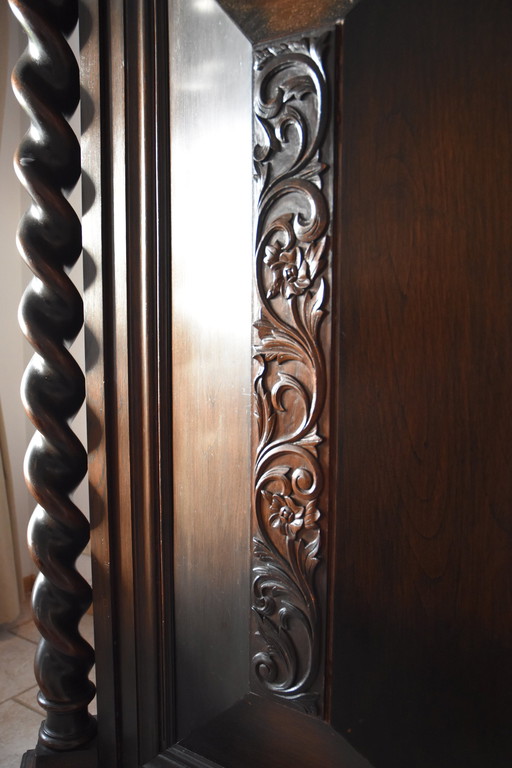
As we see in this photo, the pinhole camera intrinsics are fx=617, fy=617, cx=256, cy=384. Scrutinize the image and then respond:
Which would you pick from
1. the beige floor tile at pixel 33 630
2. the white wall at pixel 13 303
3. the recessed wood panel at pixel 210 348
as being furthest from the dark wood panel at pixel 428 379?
the white wall at pixel 13 303

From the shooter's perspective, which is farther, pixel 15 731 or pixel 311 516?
pixel 15 731

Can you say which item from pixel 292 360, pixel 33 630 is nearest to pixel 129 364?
pixel 292 360

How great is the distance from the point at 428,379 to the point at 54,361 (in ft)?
1.62

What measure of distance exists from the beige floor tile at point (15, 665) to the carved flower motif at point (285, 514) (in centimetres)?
143

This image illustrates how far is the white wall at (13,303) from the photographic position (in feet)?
7.52

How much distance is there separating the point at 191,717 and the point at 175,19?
0.81m

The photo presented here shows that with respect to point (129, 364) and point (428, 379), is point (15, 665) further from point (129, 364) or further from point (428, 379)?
point (428, 379)

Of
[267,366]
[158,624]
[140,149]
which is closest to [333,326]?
[267,366]

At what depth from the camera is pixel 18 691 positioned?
1.71 meters

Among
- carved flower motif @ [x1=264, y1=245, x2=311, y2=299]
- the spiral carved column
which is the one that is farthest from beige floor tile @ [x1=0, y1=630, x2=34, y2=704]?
carved flower motif @ [x1=264, y1=245, x2=311, y2=299]

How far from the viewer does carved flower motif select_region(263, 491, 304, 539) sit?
2.03ft

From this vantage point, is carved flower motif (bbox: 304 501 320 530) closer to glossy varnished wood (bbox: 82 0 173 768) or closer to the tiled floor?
glossy varnished wood (bbox: 82 0 173 768)

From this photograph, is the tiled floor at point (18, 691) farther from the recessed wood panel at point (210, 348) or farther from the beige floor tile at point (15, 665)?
the recessed wood panel at point (210, 348)

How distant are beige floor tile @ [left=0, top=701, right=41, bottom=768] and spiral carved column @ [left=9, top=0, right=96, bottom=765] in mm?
701
